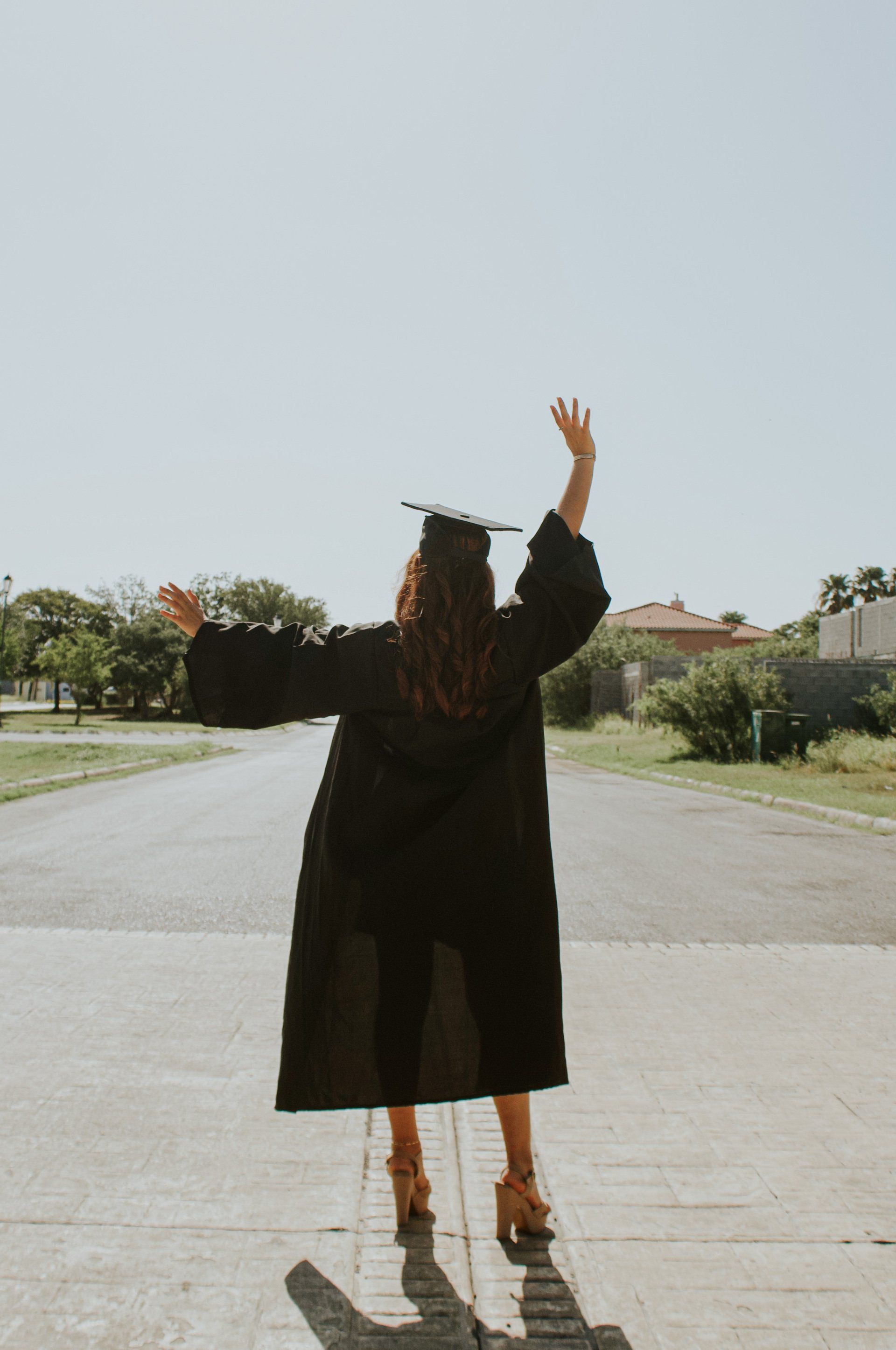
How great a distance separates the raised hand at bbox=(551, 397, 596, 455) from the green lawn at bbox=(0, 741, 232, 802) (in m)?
12.0

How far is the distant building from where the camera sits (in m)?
70.4

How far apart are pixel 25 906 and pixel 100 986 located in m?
2.15

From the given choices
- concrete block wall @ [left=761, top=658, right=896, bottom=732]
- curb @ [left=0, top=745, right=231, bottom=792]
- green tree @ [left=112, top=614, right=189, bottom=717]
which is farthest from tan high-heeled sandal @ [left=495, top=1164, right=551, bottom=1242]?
green tree @ [left=112, top=614, right=189, bottom=717]

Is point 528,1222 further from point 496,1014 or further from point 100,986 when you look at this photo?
point 100,986

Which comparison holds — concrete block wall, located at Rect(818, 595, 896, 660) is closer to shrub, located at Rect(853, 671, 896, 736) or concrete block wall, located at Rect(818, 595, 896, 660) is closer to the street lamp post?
shrub, located at Rect(853, 671, 896, 736)

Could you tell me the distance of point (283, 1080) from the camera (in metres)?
2.43

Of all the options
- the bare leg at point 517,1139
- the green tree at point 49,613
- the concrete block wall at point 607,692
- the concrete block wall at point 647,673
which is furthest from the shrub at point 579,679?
the green tree at point 49,613

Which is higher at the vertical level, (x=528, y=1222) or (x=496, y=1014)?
(x=496, y=1014)

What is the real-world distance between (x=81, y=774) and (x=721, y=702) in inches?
532

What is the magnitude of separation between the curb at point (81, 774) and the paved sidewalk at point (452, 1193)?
1094 centimetres

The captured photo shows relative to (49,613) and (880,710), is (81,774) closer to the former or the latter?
(880,710)

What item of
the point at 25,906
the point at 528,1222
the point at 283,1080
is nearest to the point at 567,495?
the point at 283,1080

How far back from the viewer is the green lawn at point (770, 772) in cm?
1395

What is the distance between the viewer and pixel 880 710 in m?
21.1
